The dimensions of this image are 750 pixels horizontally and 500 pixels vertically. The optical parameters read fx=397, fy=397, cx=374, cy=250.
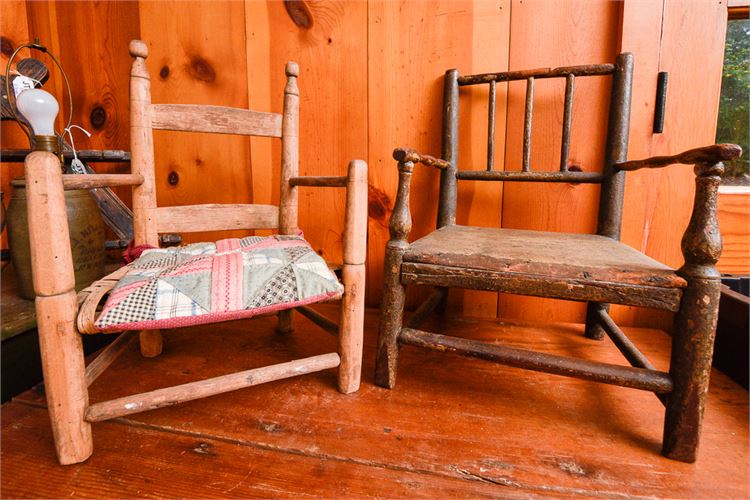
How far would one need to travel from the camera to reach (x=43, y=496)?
0.60 metres

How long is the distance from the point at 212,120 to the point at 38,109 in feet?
1.65

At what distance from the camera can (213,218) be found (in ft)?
3.28

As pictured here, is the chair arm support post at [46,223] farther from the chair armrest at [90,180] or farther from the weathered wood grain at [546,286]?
the weathered wood grain at [546,286]

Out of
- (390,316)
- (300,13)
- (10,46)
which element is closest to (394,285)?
(390,316)

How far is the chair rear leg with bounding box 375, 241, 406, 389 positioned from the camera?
0.82m

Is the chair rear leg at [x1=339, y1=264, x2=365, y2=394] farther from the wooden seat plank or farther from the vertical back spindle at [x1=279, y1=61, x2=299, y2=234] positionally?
the vertical back spindle at [x1=279, y1=61, x2=299, y2=234]

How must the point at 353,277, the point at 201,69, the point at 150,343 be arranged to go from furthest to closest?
1. the point at 201,69
2. the point at 150,343
3. the point at 353,277

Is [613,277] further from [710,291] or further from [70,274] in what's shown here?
[70,274]

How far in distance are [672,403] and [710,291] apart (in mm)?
205

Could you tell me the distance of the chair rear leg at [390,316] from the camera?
82 centimetres

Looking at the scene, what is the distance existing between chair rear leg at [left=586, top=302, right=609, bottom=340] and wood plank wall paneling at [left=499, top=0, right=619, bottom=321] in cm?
9

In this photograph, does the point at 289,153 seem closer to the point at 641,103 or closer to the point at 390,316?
the point at 390,316

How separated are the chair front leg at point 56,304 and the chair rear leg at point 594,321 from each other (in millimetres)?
1197

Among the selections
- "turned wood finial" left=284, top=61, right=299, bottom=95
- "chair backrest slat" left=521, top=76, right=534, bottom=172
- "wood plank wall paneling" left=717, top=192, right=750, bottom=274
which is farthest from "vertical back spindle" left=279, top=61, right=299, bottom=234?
"wood plank wall paneling" left=717, top=192, right=750, bottom=274
